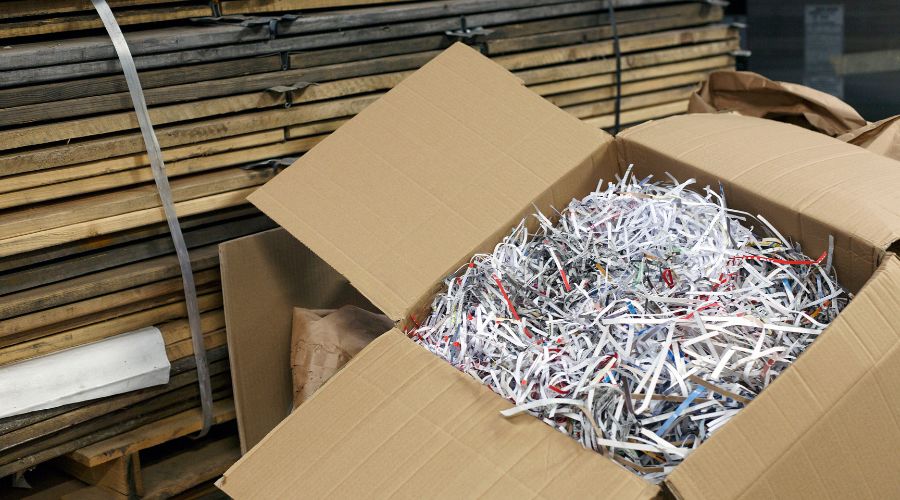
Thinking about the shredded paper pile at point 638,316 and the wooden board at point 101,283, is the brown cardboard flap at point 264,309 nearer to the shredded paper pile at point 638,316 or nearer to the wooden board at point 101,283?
the wooden board at point 101,283

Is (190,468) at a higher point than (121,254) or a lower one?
lower

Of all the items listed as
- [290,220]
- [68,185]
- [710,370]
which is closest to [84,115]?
[68,185]

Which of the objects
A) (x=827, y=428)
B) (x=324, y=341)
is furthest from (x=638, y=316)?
(x=324, y=341)

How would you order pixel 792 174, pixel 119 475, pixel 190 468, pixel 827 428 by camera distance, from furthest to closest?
pixel 190 468, pixel 119 475, pixel 792 174, pixel 827 428

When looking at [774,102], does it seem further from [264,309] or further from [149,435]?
[149,435]

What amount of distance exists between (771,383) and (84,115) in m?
1.33

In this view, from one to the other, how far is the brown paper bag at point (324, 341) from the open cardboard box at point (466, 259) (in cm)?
10

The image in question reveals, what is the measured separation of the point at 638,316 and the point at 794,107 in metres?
0.91

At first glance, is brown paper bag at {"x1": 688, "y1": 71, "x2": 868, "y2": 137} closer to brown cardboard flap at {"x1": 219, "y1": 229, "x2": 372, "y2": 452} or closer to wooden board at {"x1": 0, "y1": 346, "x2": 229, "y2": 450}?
brown cardboard flap at {"x1": 219, "y1": 229, "x2": 372, "y2": 452}

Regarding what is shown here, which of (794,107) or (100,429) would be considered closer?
(100,429)

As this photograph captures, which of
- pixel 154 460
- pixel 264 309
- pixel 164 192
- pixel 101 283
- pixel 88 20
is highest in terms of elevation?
pixel 88 20

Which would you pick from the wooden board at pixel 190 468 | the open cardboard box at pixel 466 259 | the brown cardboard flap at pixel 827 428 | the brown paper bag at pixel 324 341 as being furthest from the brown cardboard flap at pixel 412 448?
the wooden board at pixel 190 468

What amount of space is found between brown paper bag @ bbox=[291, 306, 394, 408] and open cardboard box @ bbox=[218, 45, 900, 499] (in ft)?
0.34

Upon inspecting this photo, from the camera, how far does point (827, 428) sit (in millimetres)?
1147
